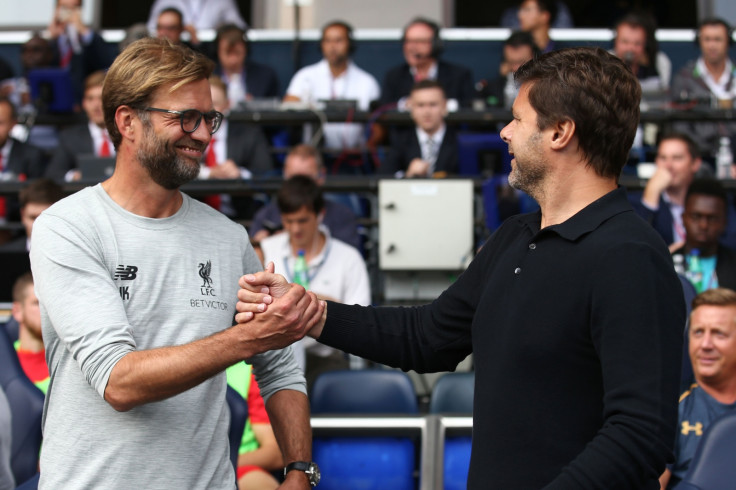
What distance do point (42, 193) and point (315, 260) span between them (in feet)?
5.76

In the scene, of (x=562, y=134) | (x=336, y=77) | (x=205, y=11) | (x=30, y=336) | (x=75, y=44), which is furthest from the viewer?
(x=205, y=11)

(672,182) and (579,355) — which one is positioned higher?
(672,182)

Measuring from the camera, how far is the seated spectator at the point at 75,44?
8.89 metres

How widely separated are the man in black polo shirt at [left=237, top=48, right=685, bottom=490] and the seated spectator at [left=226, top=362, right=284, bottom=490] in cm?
217

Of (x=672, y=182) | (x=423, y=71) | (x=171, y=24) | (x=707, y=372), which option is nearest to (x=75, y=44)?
(x=171, y=24)

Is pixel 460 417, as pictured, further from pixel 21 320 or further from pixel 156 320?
pixel 21 320

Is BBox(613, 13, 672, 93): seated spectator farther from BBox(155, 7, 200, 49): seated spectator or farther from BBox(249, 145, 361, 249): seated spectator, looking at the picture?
BBox(155, 7, 200, 49): seated spectator

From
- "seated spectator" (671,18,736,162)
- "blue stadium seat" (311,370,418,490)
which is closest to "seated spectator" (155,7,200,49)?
"seated spectator" (671,18,736,162)

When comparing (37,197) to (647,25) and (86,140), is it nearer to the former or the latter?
(86,140)

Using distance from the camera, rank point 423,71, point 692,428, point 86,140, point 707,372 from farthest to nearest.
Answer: point 423,71
point 86,140
point 707,372
point 692,428

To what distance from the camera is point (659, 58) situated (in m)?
8.75

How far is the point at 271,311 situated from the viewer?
7.40 ft

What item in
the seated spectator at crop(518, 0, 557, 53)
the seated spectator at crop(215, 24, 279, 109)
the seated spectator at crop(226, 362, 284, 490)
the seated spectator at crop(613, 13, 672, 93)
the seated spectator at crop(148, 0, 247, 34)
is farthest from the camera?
the seated spectator at crop(148, 0, 247, 34)

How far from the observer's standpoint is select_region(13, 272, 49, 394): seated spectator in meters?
4.62
